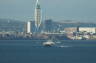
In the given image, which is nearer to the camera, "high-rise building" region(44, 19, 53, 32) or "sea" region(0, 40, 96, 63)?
"sea" region(0, 40, 96, 63)

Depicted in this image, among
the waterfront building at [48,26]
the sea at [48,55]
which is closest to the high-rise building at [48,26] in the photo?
the waterfront building at [48,26]

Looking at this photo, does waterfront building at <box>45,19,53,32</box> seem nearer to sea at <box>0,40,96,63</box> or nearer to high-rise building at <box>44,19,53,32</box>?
high-rise building at <box>44,19,53,32</box>

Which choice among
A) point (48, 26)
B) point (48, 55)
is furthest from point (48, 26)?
point (48, 55)

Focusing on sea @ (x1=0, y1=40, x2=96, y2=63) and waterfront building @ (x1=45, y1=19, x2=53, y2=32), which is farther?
waterfront building @ (x1=45, y1=19, x2=53, y2=32)

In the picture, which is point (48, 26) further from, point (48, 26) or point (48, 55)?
point (48, 55)

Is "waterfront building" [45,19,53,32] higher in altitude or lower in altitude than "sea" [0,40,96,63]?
higher

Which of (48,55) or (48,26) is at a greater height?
(48,26)

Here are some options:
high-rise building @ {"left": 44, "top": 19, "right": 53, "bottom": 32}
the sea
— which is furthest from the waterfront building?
the sea

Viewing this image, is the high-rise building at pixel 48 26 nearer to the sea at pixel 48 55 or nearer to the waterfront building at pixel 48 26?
the waterfront building at pixel 48 26

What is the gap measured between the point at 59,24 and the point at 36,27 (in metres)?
21.8

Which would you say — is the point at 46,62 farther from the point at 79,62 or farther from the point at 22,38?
the point at 22,38

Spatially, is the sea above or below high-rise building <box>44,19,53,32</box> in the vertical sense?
below

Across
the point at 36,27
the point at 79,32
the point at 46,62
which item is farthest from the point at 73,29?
the point at 46,62

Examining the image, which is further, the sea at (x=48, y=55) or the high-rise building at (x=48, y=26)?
the high-rise building at (x=48, y=26)
